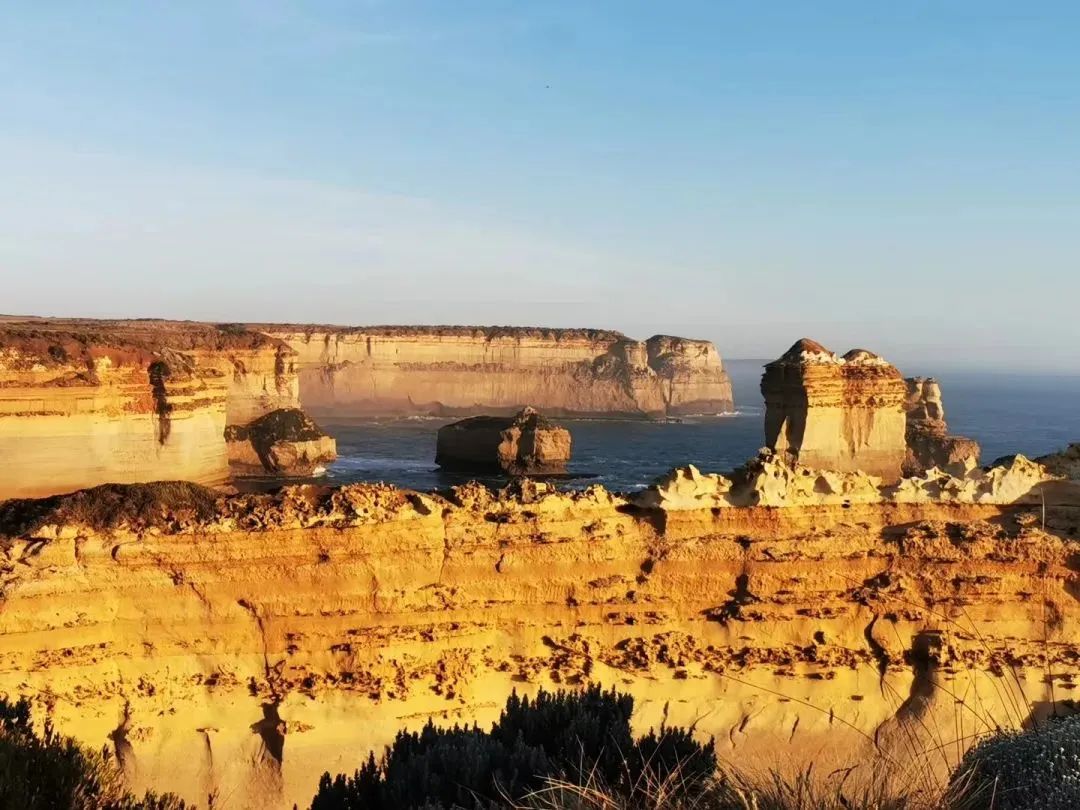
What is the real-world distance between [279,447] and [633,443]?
125 ft

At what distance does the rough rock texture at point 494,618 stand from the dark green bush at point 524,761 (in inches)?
155

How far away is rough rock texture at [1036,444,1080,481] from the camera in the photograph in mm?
12945

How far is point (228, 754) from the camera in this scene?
35.6 feet

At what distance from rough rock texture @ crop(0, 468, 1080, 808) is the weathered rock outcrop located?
137 ft

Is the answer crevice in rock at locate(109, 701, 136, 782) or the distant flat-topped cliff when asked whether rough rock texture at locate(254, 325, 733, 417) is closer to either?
the distant flat-topped cliff

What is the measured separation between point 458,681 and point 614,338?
106m

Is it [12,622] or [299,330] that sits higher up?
[299,330]

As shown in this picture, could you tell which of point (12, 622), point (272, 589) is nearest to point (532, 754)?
point (272, 589)

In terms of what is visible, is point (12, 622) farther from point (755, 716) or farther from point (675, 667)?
point (755, 716)

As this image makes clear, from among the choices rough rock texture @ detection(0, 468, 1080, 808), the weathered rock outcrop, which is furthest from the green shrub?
the weathered rock outcrop

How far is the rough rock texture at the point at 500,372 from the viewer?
103 metres

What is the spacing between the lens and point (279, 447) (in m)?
52.7

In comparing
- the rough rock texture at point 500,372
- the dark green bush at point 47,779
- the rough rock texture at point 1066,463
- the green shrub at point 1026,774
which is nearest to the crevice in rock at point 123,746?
the dark green bush at point 47,779

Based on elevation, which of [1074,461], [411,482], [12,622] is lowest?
[411,482]
